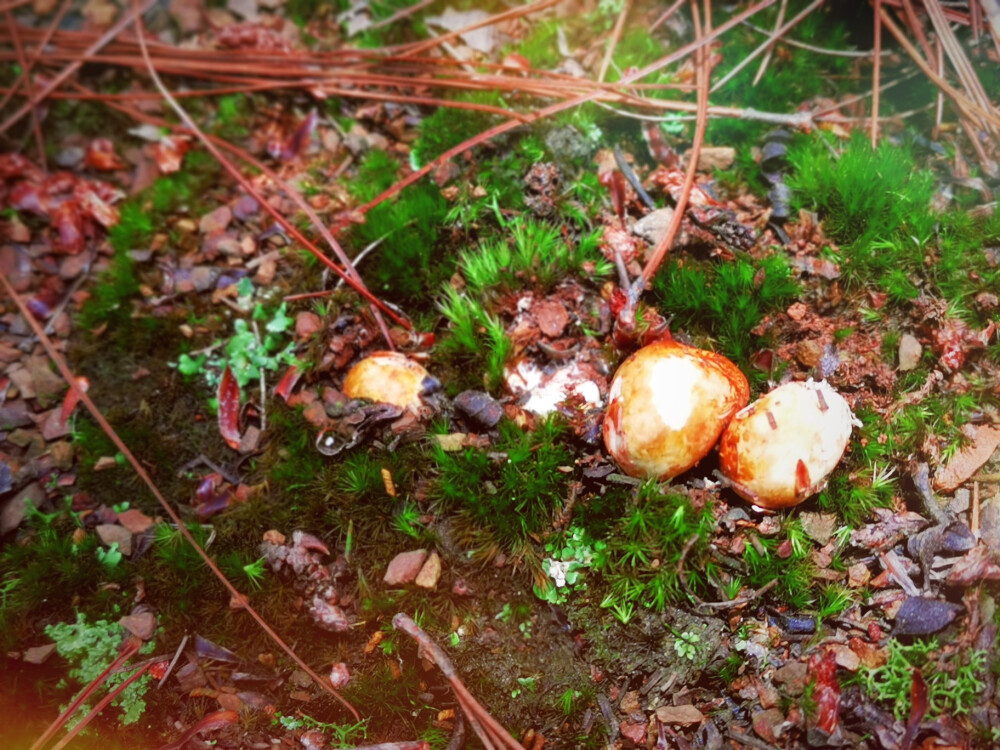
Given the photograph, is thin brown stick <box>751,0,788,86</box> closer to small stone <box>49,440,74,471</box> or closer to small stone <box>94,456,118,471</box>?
small stone <box>94,456,118,471</box>

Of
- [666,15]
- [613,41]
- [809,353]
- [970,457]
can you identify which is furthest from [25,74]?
[970,457]

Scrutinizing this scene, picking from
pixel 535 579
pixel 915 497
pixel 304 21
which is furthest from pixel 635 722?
pixel 304 21

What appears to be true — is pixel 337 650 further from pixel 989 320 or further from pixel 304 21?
pixel 304 21

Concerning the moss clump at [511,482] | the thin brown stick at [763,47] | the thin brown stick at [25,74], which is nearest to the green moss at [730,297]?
the moss clump at [511,482]

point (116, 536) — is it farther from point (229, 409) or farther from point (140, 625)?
point (229, 409)

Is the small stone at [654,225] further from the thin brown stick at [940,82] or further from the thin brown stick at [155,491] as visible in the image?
the thin brown stick at [155,491]
